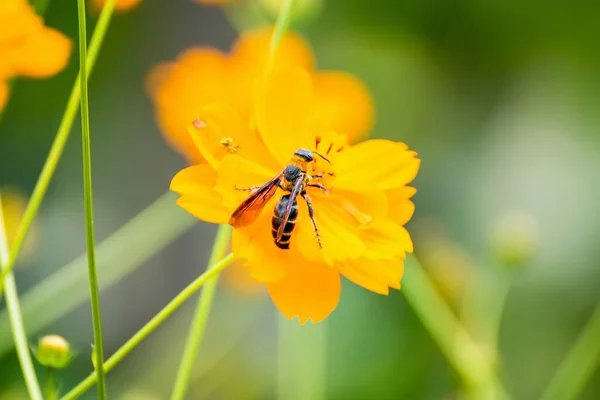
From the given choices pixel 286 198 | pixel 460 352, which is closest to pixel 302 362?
pixel 460 352

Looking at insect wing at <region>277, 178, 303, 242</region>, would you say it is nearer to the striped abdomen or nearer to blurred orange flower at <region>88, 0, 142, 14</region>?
the striped abdomen

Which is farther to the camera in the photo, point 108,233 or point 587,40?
point 587,40

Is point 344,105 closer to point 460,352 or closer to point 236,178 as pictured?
point 460,352

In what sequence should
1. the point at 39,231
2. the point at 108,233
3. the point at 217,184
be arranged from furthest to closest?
the point at 108,233 < the point at 39,231 < the point at 217,184

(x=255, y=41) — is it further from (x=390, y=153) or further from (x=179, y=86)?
(x=390, y=153)

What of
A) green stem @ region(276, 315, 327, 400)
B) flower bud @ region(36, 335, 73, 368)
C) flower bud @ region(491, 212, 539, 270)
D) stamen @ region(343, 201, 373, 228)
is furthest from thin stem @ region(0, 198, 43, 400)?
flower bud @ region(491, 212, 539, 270)

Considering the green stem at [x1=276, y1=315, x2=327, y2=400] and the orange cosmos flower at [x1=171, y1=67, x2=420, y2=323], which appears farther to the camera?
the green stem at [x1=276, y1=315, x2=327, y2=400]

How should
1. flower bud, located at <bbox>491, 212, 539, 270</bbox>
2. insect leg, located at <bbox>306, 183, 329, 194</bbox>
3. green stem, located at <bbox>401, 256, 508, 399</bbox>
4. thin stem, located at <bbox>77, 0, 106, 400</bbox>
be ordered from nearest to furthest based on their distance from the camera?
thin stem, located at <bbox>77, 0, 106, 400</bbox>
insect leg, located at <bbox>306, 183, 329, 194</bbox>
green stem, located at <bbox>401, 256, 508, 399</bbox>
flower bud, located at <bbox>491, 212, 539, 270</bbox>

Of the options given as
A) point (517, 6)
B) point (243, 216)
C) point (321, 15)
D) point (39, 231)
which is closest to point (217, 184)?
point (243, 216)
